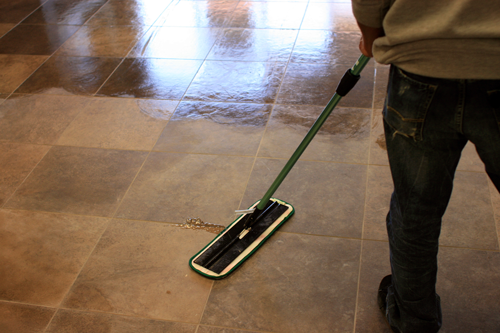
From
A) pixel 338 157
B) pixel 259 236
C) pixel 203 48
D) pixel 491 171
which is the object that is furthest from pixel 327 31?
pixel 491 171

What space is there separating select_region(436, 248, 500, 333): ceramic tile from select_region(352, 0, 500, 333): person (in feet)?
1.30

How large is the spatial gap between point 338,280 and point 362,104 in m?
1.10

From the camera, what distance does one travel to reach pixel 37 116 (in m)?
2.45

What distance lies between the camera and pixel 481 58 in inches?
29.9

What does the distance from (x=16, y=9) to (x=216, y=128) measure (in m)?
2.52

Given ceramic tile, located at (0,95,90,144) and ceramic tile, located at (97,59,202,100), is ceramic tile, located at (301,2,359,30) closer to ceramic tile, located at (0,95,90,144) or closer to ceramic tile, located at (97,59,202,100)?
ceramic tile, located at (97,59,202,100)

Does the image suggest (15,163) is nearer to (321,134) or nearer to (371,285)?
(321,134)

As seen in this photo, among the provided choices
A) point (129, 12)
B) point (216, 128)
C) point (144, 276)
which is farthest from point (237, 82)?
point (129, 12)

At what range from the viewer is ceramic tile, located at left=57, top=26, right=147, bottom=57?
299 cm

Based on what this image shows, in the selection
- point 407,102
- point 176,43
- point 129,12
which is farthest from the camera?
point 129,12

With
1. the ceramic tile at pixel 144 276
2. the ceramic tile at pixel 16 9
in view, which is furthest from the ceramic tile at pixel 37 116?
the ceramic tile at pixel 16 9

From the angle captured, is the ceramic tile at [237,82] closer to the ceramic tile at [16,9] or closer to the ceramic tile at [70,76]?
the ceramic tile at [70,76]

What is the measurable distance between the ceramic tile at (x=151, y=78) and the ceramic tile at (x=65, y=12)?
0.93 m

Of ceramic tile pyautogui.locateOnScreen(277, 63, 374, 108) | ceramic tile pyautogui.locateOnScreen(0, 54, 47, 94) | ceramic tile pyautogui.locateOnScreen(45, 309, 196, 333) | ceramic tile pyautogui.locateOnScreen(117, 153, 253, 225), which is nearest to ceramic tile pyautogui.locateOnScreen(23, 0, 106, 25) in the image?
ceramic tile pyautogui.locateOnScreen(0, 54, 47, 94)
